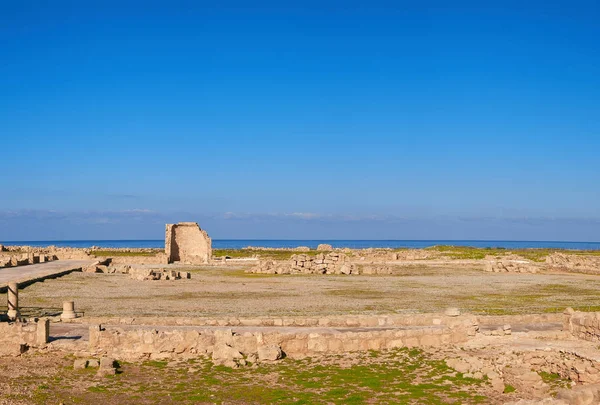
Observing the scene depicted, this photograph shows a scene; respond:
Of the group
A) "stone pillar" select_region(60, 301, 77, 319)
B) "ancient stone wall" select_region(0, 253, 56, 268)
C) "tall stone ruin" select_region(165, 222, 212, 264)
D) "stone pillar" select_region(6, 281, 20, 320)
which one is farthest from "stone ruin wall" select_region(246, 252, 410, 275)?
"stone pillar" select_region(6, 281, 20, 320)

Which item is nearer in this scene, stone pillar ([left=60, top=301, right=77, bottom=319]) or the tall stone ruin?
stone pillar ([left=60, top=301, right=77, bottom=319])

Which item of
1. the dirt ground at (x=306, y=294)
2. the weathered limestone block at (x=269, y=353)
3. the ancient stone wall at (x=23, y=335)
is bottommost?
the dirt ground at (x=306, y=294)

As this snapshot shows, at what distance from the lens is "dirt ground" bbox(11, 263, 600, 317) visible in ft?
85.4

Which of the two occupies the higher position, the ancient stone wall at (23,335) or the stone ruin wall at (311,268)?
the ancient stone wall at (23,335)

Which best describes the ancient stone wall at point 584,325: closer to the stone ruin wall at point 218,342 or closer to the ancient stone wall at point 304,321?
the ancient stone wall at point 304,321

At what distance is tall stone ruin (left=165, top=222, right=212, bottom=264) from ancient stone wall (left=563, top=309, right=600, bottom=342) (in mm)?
43605

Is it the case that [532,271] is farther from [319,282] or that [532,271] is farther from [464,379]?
[464,379]

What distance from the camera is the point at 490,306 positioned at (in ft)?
90.2

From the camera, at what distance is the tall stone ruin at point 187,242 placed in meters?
59.5

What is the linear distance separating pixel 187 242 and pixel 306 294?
1216 inches

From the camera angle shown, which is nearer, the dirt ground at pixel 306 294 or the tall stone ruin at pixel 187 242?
the dirt ground at pixel 306 294

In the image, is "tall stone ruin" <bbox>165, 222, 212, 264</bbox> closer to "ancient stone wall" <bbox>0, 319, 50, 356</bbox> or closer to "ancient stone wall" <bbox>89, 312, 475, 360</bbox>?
"ancient stone wall" <bbox>0, 319, 50, 356</bbox>

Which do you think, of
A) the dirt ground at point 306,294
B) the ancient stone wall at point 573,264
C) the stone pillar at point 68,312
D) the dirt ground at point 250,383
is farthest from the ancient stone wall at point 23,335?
the ancient stone wall at point 573,264

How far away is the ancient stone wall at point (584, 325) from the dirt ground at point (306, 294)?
5.46m
